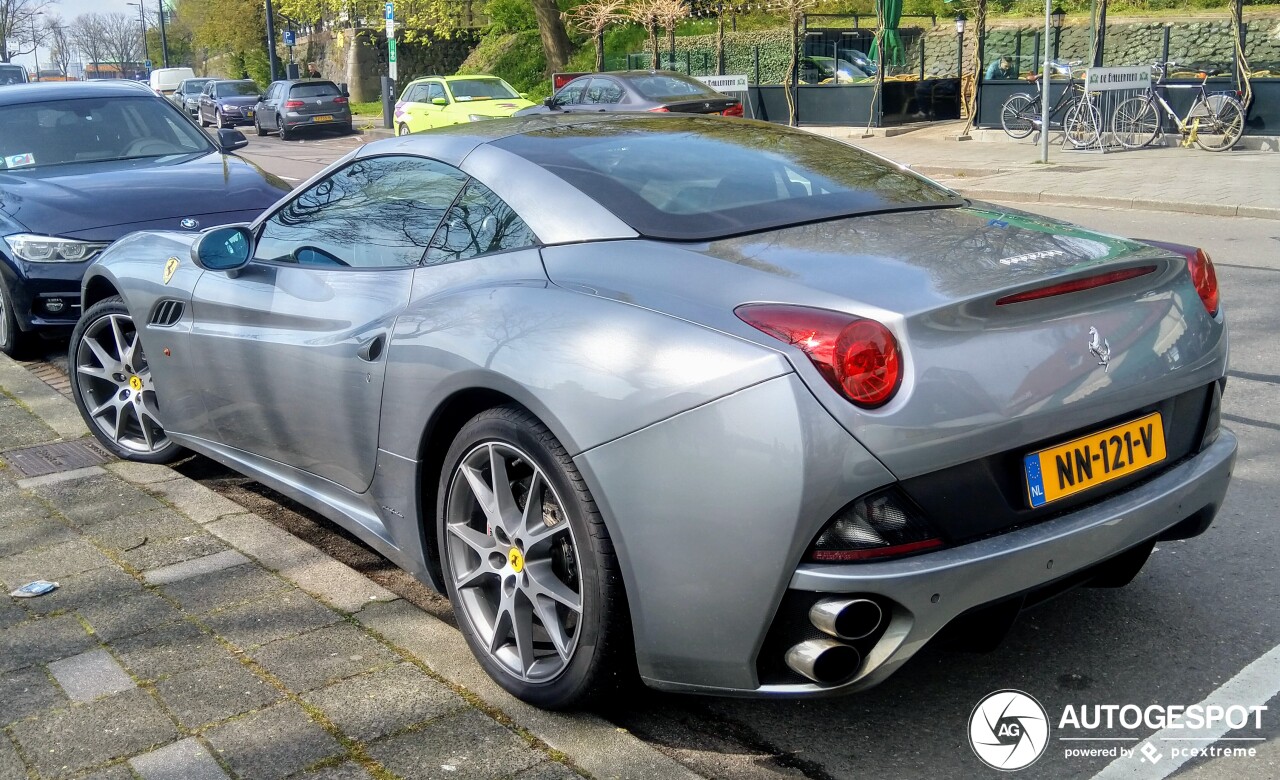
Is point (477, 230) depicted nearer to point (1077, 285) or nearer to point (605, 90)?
point (1077, 285)

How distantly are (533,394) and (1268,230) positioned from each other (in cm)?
991

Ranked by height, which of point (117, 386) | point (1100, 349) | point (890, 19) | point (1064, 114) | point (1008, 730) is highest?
point (890, 19)

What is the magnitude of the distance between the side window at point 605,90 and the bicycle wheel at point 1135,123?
7746 mm

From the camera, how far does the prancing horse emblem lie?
2664 millimetres

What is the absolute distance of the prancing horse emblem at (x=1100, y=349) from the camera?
8.74ft

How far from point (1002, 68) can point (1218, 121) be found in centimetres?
804

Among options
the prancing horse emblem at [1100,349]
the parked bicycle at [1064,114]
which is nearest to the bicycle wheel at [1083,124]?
the parked bicycle at [1064,114]

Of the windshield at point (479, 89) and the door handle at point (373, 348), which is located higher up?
the windshield at point (479, 89)

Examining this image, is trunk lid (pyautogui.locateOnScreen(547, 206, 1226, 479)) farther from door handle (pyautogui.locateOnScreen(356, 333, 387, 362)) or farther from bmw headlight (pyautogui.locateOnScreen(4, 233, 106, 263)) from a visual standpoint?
bmw headlight (pyautogui.locateOnScreen(4, 233, 106, 263))

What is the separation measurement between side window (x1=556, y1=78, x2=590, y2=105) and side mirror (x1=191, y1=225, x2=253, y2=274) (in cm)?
1735

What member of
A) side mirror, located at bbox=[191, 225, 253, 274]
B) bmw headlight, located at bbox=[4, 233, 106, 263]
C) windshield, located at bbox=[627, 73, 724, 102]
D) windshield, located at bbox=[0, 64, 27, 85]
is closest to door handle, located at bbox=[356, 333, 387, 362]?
side mirror, located at bbox=[191, 225, 253, 274]

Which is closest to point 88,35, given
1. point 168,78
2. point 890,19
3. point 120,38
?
point 120,38

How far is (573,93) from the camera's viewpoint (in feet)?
69.8

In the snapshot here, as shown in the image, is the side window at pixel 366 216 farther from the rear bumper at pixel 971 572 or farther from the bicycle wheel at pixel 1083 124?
the bicycle wheel at pixel 1083 124
